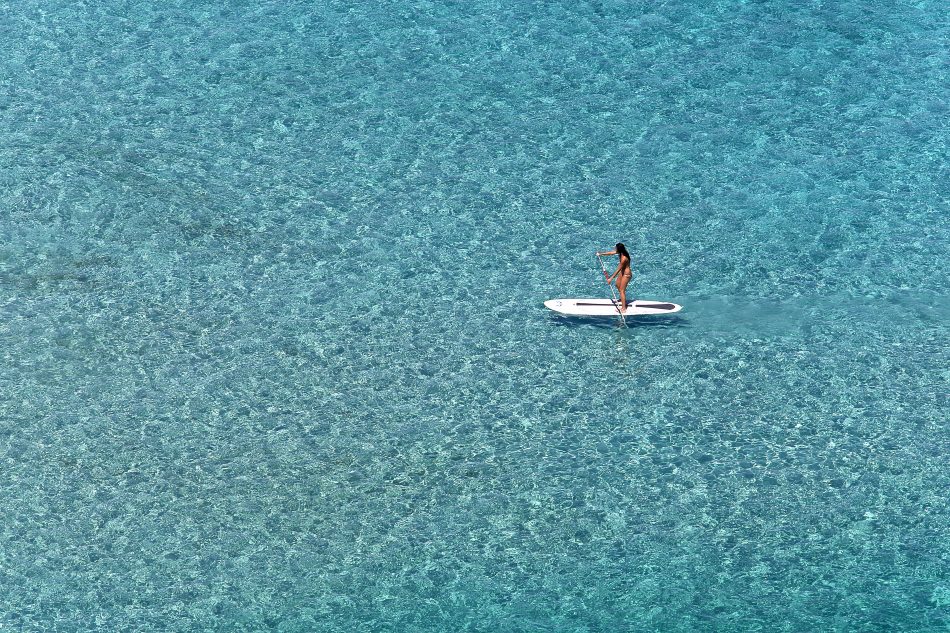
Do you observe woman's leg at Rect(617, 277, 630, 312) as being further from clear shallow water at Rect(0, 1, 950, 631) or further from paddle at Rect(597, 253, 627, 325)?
clear shallow water at Rect(0, 1, 950, 631)

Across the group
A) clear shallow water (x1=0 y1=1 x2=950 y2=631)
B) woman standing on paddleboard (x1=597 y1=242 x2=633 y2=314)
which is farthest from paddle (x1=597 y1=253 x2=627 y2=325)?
clear shallow water (x1=0 y1=1 x2=950 y2=631)

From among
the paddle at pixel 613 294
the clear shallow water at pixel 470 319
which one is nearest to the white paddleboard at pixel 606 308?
the paddle at pixel 613 294

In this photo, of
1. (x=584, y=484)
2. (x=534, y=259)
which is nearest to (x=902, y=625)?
(x=584, y=484)

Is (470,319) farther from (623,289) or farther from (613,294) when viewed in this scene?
(623,289)

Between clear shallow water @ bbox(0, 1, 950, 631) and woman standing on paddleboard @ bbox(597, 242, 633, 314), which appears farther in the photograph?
woman standing on paddleboard @ bbox(597, 242, 633, 314)

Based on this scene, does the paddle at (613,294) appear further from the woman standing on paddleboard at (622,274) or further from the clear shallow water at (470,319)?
the clear shallow water at (470,319)

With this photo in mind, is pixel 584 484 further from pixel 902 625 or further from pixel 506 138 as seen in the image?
pixel 506 138
